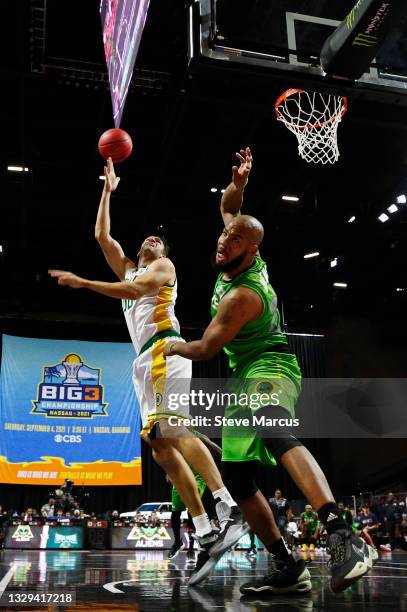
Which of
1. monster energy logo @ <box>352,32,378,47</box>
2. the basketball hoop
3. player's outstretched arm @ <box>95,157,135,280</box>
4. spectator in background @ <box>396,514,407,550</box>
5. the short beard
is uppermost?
the basketball hoop

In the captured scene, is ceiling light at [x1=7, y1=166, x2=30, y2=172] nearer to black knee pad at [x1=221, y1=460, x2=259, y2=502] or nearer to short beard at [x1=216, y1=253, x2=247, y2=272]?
short beard at [x1=216, y1=253, x2=247, y2=272]

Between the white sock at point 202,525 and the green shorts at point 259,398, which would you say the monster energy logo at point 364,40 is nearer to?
the green shorts at point 259,398

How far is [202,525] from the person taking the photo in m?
3.56

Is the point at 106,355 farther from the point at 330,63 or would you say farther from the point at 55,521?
the point at 330,63

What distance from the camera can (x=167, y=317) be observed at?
4129mm

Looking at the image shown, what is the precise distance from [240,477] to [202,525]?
0.81m

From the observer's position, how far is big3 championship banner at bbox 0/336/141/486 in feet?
54.0

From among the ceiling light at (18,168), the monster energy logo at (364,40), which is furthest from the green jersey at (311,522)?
the monster energy logo at (364,40)

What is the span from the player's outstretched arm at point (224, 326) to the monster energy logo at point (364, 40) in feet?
11.0

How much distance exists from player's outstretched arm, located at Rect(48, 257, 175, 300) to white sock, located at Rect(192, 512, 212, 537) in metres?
1.39

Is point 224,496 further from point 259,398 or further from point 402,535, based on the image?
point 402,535

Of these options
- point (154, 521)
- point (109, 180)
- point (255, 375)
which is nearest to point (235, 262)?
point (255, 375)

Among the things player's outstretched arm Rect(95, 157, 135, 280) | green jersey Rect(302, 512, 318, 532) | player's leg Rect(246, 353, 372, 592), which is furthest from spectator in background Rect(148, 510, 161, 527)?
player's leg Rect(246, 353, 372, 592)

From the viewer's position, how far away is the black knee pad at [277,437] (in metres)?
2.67
